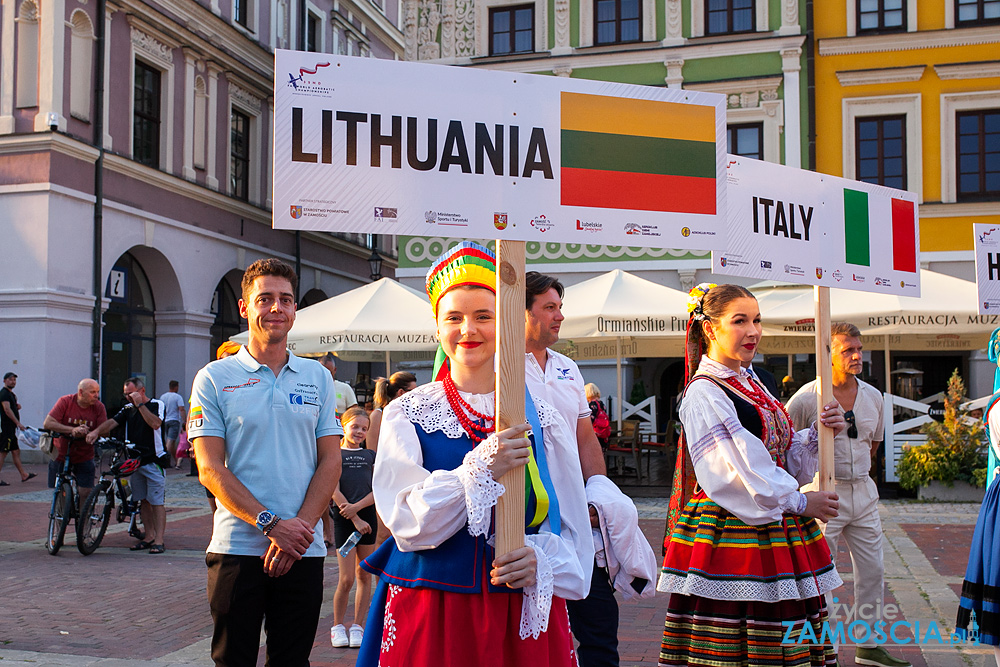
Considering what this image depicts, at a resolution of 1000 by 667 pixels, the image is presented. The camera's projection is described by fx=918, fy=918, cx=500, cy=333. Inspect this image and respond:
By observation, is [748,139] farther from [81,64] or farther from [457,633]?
[457,633]

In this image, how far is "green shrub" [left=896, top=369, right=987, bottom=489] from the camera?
1155 centimetres

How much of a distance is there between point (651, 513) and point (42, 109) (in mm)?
14003

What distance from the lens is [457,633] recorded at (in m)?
2.48

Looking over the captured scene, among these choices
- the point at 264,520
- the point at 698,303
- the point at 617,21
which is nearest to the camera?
the point at 264,520

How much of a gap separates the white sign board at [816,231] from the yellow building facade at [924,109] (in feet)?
44.4

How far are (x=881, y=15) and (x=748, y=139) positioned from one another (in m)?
3.43

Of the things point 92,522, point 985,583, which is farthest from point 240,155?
point 985,583

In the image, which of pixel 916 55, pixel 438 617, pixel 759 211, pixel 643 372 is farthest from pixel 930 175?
pixel 438 617

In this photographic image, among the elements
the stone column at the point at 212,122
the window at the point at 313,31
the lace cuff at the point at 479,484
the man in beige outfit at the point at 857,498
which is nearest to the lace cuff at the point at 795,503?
the lace cuff at the point at 479,484

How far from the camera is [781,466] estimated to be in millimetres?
3746

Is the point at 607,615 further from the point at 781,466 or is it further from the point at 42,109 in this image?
the point at 42,109

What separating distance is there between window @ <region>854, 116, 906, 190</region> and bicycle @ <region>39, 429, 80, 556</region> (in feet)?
48.7

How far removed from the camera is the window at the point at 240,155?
78.9 ft

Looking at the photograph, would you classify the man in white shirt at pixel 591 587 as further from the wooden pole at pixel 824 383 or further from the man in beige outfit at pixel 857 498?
the man in beige outfit at pixel 857 498
